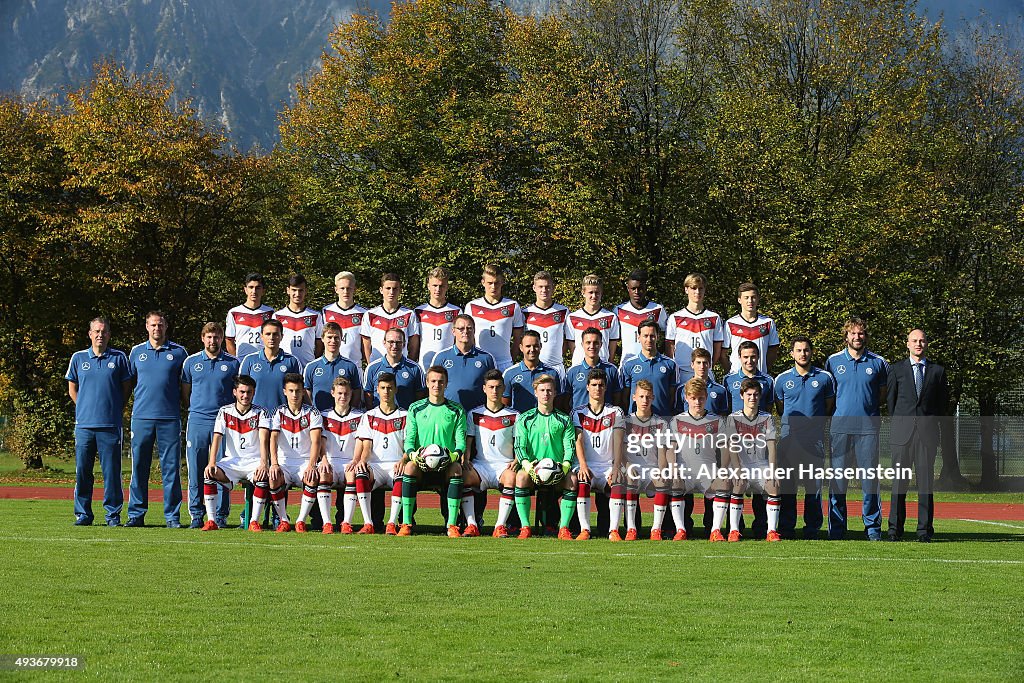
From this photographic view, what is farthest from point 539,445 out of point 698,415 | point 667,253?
point 667,253

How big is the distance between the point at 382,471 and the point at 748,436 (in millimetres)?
3322

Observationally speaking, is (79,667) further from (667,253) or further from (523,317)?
(667,253)

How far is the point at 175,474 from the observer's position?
11258mm

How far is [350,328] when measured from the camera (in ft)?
38.2

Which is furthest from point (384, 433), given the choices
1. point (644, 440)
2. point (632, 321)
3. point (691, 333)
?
point (691, 333)

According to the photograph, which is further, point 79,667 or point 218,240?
point 218,240

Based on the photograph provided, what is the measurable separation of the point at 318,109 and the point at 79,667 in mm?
26703

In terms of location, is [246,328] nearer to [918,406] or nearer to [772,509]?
[772,509]

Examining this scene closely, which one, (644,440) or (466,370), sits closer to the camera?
(644,440)

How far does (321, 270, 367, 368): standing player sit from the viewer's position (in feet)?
38.0

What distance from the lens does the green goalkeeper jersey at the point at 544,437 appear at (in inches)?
408

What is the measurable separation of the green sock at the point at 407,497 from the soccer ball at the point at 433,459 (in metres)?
0.17

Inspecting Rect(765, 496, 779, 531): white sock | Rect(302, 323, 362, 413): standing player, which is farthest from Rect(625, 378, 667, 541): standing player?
Rect(302, 323, 362, 413): standing player

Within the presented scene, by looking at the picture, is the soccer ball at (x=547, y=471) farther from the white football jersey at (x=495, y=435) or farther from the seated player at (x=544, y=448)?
the white football jersey at (x=495, y=435)
